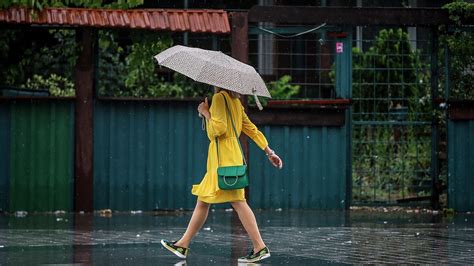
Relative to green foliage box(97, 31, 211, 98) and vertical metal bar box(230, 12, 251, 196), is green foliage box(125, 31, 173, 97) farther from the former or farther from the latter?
vertical metal bar box(230, 12, 251, 196)

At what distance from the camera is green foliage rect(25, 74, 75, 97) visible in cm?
1789

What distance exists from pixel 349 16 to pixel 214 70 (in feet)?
20.2

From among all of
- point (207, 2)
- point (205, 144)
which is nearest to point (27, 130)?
point (205, 144)

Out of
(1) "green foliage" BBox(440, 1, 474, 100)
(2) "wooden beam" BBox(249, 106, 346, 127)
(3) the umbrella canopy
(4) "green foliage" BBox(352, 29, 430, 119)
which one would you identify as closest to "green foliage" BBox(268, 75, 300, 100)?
(4) "green foliage" BBox(352, 29, 430, 119)

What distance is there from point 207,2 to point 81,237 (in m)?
8.23

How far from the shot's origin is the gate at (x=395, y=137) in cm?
1684

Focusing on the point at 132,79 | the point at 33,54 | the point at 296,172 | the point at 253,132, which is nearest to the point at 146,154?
the point at 132,79

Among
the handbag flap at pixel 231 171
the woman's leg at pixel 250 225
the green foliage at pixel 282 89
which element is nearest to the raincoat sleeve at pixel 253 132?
the handbag flap at pixel 231 171

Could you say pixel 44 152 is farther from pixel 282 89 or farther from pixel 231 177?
pixel 231 177

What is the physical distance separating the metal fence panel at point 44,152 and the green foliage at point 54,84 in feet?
5.35

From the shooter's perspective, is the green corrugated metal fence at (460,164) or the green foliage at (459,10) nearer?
the green foliage at (459,10)

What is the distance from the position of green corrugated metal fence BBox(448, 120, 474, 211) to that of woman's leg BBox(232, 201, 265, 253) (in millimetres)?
6664

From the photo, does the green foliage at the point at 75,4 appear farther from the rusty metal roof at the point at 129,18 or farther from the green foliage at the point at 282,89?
the green foliage at the point at 282,89

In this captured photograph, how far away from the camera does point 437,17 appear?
647 inches
